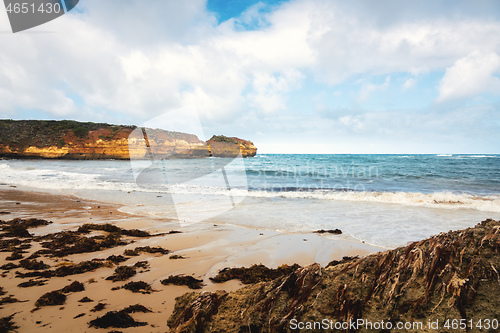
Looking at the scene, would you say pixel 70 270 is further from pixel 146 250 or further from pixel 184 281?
pixel 184 281

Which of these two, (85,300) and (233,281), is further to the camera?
(233,281)

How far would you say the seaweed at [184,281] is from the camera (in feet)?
10.4

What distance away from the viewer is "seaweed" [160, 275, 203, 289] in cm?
316

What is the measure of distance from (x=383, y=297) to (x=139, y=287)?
9.61 ft

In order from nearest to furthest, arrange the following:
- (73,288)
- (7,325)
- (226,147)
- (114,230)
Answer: (7,325), (73,288), (114,230), (226,147)

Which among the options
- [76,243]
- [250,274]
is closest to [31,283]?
[76,243]

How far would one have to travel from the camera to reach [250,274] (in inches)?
136

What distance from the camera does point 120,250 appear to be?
462 cm

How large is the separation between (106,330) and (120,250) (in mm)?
2838

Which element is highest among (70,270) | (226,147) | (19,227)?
(226,147)

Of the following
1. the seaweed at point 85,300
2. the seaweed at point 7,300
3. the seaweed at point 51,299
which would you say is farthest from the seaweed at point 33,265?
the seaweed at point 85,300

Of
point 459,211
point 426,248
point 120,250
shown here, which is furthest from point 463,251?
point 459,211

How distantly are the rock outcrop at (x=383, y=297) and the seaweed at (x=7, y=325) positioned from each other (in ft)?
5.75

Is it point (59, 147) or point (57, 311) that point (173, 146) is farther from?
point (57, 311)
